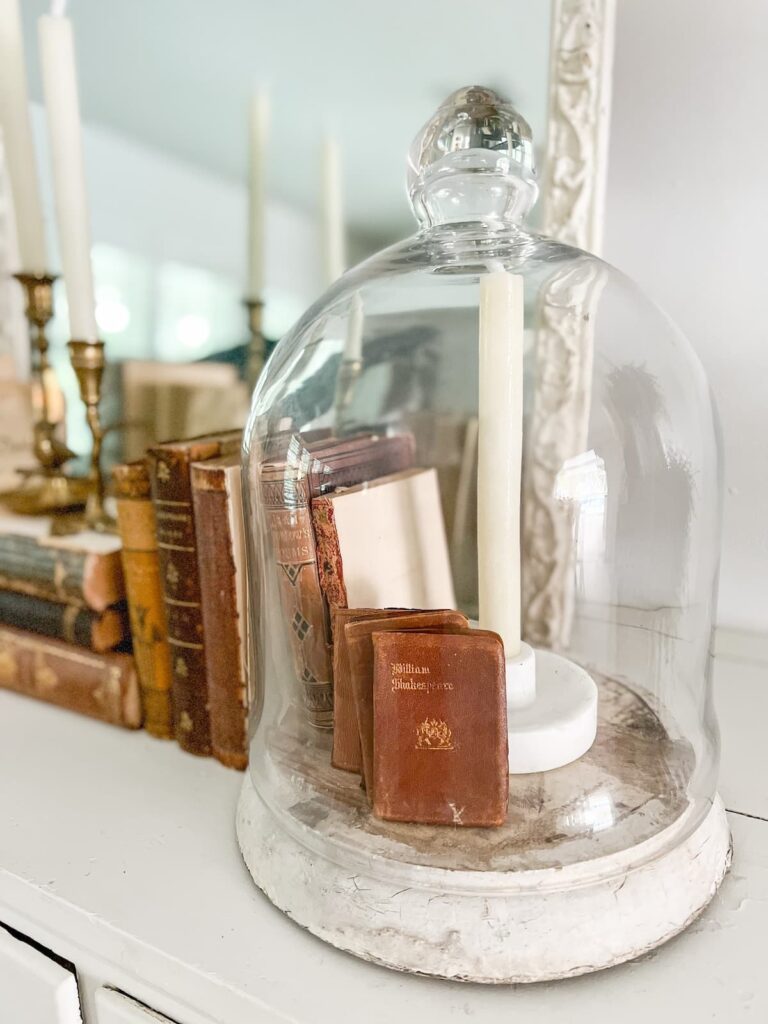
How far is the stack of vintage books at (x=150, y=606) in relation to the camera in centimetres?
55

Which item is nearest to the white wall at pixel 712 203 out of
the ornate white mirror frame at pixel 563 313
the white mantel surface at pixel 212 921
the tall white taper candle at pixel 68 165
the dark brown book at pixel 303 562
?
the ornate white mirror frame at pixel 563 313

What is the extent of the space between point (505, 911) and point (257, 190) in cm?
72

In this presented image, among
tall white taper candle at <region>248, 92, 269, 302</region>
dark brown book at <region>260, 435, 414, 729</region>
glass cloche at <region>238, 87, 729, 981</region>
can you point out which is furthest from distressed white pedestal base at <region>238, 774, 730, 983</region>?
tall white taper candle at <region>248, 92, 269, 302</region>

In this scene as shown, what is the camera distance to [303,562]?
0.50 m

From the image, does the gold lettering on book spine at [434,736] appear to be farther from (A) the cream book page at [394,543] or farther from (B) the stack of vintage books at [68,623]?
(B) the stack of vintage books at [68,623]

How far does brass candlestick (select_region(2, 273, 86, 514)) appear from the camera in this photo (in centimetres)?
75

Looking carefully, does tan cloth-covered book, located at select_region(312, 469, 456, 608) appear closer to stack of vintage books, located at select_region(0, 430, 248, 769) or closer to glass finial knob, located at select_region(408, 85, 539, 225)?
stack of vintage books, located at select_region(0, 430, 248, 769)

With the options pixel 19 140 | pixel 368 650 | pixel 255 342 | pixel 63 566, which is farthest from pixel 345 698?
pixel 19 140

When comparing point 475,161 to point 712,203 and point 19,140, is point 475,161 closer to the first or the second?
point 712,203

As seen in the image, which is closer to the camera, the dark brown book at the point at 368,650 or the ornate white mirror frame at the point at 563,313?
the dark brown book at the point at 368,650

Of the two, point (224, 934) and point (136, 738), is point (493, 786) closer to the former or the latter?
point (224, 934)

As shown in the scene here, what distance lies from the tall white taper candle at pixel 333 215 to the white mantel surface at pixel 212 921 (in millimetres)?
488

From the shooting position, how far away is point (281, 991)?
36 centimetres

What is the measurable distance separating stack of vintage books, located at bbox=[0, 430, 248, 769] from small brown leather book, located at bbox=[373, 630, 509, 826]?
174 millimetres
